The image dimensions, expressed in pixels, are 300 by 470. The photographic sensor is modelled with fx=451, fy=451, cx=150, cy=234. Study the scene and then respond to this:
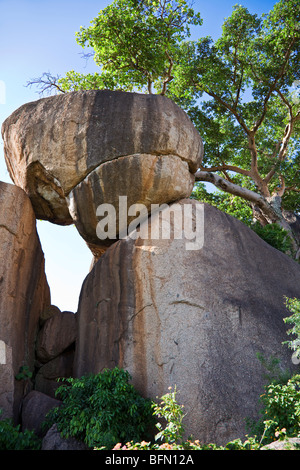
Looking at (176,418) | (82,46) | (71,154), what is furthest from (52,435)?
(82,46)

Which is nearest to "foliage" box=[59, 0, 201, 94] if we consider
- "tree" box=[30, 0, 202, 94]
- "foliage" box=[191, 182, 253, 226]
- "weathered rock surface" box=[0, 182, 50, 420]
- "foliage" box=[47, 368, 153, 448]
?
"tree" box=[30, 0, 202, 94]

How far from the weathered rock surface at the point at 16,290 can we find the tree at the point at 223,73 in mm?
7215

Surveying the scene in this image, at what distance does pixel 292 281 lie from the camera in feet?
32.3

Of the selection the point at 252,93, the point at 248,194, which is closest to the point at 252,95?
→ the point at 252,93

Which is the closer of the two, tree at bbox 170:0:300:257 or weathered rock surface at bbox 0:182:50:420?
weathered rock surface at bbox 0:182:50:420

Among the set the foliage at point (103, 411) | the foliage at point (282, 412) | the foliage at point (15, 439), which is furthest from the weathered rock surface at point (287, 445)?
the foliage at point (15, 439)

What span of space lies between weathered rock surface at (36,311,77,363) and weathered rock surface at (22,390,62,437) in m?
1.22

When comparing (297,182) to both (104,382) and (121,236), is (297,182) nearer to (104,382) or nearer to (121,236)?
(121,236)

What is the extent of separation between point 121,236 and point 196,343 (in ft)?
11.5

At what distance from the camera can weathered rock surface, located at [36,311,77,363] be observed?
391 inches

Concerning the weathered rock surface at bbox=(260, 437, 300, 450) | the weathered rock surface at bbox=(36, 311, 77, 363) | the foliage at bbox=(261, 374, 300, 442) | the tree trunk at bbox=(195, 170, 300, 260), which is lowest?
the weathered rock surface at bbox=(260, 437, 300, 450)

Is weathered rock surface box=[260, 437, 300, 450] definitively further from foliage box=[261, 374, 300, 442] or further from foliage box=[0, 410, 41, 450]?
foliage box=[0, 410, 41, 450]

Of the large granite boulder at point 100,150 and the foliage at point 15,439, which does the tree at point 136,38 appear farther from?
the foliage at point 15,439

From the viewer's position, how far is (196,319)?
27.1ft
